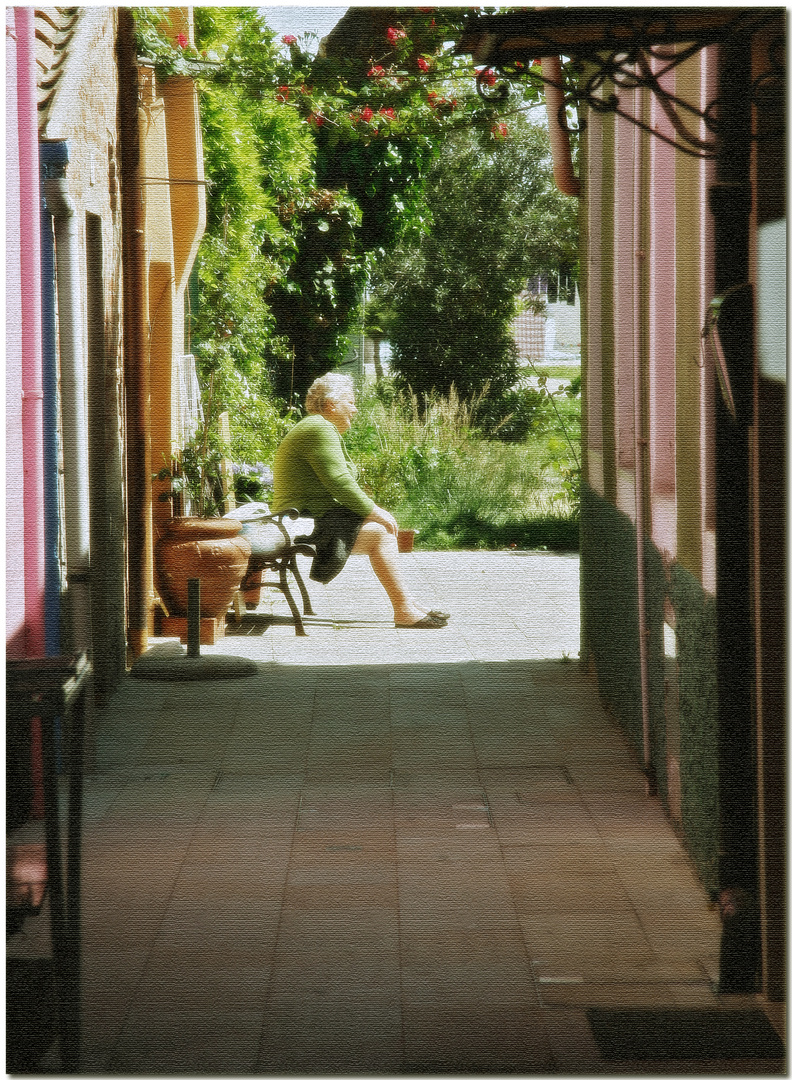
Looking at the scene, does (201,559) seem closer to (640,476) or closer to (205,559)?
(205,559)

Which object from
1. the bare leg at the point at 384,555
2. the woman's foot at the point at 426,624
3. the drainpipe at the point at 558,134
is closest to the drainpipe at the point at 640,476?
the drainpipe at the point at 558,134

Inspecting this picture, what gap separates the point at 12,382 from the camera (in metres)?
3.61

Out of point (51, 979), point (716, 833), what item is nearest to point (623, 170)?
point (716, 833)

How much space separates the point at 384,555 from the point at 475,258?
5.57m

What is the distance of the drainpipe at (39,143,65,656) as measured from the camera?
4234 millimetres

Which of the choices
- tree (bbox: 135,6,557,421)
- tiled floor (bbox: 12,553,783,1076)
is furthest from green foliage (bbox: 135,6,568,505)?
tiled floor (bbox: 12,553,783,1076)

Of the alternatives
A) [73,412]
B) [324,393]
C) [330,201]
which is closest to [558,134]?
[73,412]

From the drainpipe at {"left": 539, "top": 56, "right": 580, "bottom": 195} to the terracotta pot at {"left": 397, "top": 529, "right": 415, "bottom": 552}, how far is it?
4.17 metres

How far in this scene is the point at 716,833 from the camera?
314cm

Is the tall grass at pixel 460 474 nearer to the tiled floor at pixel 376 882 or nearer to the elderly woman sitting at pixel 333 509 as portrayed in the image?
the elderly woman sitting at pixel 333 509

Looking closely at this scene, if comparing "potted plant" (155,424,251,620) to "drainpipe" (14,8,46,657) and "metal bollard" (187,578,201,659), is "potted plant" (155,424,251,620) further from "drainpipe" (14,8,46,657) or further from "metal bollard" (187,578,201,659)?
"drainpipe" (14,8,46,657)

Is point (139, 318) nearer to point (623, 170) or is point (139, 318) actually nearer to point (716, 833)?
point (623, 170)

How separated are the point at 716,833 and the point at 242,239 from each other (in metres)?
6.42

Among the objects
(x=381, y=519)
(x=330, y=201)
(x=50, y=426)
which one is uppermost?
(x=330, y=201)
